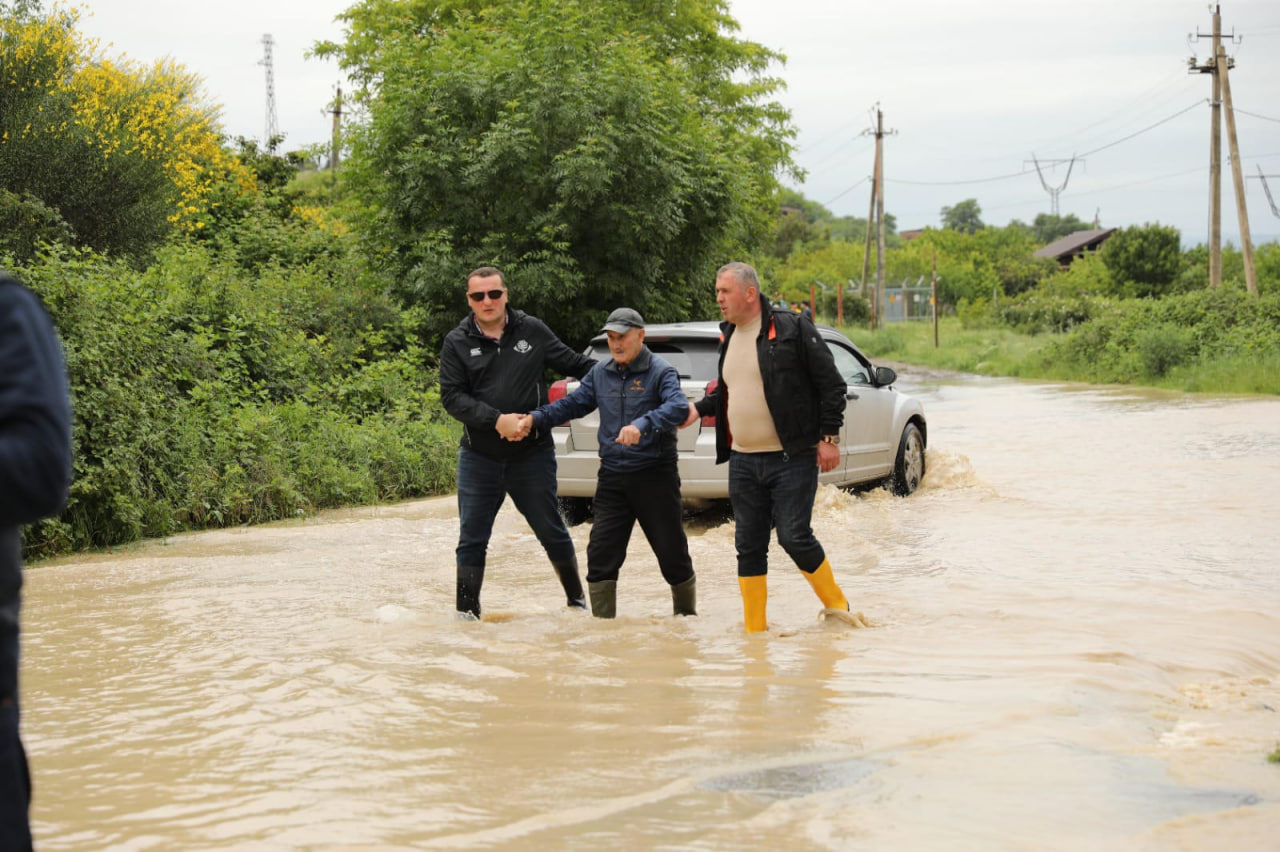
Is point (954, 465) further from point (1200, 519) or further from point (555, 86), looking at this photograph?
point (555, 86)

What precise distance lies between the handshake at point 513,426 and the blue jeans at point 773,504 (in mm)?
1065

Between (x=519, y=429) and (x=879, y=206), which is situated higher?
(x=879, y=206)

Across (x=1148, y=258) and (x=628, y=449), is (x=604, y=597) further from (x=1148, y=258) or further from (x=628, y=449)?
(x=1148, y=258)

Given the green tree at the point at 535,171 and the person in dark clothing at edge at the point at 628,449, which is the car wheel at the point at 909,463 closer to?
the person in dark clothing at edge at the point at 628,449

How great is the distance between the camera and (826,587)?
705cm

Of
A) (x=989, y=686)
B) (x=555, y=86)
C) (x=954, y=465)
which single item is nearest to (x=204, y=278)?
(x=555, y=86)

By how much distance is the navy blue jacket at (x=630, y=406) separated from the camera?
697 cm

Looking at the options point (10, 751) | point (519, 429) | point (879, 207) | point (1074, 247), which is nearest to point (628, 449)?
point (519, 429)

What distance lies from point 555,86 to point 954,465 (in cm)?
814

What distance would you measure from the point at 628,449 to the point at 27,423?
4808 millimetres

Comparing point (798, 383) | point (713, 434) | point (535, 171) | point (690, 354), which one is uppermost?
point (535, 171)

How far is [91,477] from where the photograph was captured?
33.1 ft

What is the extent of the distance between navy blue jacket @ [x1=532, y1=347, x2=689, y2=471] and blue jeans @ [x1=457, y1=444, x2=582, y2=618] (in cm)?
27

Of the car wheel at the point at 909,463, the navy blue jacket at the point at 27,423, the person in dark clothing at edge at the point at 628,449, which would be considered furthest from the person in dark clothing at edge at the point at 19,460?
the car wheel at the point at 909,463
